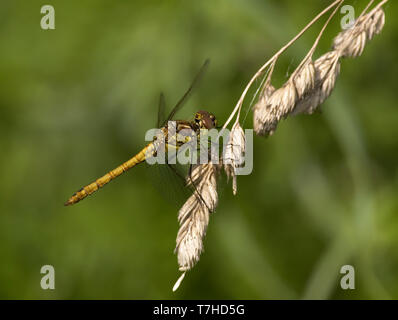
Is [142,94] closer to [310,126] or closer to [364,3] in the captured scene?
[310,126]

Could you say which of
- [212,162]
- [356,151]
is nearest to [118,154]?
[356,151]

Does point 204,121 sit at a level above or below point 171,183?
above

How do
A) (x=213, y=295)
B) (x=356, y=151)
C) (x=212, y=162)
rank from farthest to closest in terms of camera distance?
(x=213, y=295)
(x=356, y=151)
(x=212, y=162)

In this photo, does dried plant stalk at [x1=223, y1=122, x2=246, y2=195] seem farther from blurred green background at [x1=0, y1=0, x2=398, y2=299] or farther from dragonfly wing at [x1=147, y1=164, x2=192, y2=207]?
blurred green background at [x1=0, y1=0, x2=398, y2=299]

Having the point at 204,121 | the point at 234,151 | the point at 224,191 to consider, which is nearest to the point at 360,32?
the point at 234,151

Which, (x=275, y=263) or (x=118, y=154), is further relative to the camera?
(x=118, y=154)

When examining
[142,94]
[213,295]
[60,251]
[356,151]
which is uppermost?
[142,94]

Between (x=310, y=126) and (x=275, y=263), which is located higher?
(x=310, y=126)

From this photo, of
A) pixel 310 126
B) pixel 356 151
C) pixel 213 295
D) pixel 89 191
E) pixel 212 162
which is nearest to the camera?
pixel 212 162

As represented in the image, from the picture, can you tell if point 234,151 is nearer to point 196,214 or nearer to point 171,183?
point 196,214

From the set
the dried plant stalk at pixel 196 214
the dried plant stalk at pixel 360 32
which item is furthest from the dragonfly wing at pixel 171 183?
the dried plant stalk at pixel 360 32
